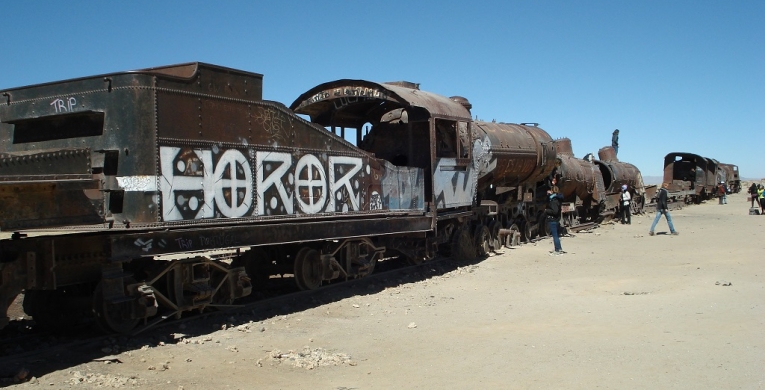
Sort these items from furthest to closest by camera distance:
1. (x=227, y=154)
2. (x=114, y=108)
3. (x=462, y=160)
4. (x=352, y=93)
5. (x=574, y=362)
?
(x=462, y=160), (x=352, y=93), (x=227, y=154), (x=114, y=108), (x=574, y=362)

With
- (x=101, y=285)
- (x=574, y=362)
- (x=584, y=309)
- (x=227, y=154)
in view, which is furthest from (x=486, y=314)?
(x=101, y=285)

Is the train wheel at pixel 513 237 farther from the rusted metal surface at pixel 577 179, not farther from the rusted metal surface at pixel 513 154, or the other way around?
the rusted metal surface at pixel 577 179

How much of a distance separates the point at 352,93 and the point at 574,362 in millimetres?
7306

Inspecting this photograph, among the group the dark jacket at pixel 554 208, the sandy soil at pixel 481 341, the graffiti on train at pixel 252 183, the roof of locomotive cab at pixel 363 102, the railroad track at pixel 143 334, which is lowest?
the sandy soil at pixel 481 341

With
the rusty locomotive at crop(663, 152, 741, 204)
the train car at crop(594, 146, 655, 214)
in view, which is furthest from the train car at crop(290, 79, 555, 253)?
the rusty locomotive at crop(663, 152, 741, 204)

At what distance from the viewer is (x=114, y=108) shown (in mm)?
7023

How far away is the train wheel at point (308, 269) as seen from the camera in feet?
33.2

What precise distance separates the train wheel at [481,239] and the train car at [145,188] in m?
6.65

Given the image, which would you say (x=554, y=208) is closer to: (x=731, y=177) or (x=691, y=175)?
(x=691, y=175)

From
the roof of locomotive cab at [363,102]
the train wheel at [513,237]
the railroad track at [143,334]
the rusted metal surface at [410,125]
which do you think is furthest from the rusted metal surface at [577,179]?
the railroad track at [143,334]

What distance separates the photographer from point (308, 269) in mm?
10336

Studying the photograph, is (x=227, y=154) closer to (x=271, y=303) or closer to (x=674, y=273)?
(x=271, y=303)

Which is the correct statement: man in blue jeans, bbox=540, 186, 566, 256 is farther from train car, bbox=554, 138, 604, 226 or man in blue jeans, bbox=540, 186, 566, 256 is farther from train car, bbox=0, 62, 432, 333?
train car, bbox=0, 62, 432, 333

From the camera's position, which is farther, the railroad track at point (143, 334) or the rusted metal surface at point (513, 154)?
the rusted metal surface at point (513, 154)
